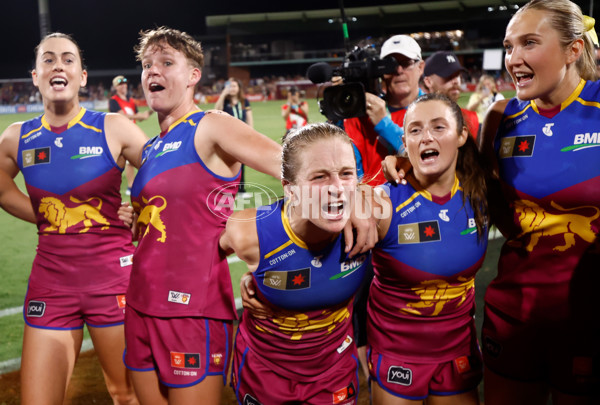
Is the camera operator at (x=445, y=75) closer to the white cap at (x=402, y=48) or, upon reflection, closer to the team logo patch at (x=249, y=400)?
the white cap at (x=402, y=48)

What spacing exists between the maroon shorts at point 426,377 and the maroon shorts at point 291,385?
5.7 inches

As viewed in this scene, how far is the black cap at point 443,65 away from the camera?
3.71 metres

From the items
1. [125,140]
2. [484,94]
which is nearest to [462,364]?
[125,140]

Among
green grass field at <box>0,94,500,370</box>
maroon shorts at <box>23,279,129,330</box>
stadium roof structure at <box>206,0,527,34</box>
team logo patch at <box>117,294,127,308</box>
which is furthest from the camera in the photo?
stadium roof structure at <box>206,0,527,34</box>

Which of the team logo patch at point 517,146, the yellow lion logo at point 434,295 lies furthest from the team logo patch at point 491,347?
the team logo patch at point 517,146

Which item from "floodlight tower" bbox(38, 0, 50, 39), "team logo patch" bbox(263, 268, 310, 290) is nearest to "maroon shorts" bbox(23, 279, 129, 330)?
"team logo patch" bbox(263, 268, 310, 290)

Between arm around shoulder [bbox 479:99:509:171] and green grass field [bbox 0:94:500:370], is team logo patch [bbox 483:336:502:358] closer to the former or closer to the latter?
arm around shoulder [bbox 479:99:509:171]

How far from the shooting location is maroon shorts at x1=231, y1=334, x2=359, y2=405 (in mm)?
2100

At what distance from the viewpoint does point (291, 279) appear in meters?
2.04

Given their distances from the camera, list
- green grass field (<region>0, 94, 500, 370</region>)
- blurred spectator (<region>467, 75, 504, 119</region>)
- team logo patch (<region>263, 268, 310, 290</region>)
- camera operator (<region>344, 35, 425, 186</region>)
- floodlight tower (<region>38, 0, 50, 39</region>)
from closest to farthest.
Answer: team logo patch (<region>263, 268, 310, 290</region>) → camera operator (<region>344, 35, 425, 186</region>) → green grass field (<region>0, 94, 500, 370</region>) → blurred spectator (<region>467, 75, 504, 119</region>) → floodlight tower (<region>38, 0, 50, 39</region>)

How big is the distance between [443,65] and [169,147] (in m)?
2.27

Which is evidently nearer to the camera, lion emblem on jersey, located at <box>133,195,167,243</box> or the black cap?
lion emblem on jersey, located at <box>133,195,167,243</box>

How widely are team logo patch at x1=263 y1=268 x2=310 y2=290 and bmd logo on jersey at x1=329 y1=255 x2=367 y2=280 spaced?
0.10 m

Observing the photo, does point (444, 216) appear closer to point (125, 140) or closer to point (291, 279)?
point (291, 279)
